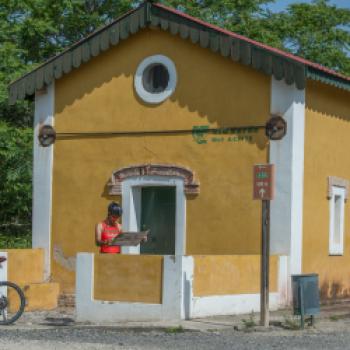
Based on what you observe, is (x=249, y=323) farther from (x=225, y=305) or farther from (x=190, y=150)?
(x=190, y=150)

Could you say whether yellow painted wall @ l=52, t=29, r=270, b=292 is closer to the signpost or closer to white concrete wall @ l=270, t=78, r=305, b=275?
white concrete wall @ l=270, t=78, r=305, b=275

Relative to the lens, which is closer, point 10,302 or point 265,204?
point 265,204

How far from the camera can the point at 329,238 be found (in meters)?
19.0

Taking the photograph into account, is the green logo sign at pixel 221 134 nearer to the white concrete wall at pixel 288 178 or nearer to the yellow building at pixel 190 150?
the yellow building at pixel 190 150

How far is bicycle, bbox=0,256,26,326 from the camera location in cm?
1538

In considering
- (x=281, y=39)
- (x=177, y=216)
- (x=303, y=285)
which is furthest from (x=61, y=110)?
(x=281, y=39)

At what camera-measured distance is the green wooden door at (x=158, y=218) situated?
754 inches

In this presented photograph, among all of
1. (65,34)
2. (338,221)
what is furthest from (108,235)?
(65,34)

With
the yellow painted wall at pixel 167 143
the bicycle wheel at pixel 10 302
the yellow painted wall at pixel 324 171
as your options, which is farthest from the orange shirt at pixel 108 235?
the yellow painted wall at pixel 324 171

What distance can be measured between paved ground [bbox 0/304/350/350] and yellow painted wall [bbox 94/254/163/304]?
1.98 feet

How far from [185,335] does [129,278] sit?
2219 millimetres

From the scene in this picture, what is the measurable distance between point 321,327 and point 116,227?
3.69 metres

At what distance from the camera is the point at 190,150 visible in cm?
1870

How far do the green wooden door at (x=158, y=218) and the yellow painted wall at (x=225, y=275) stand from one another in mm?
2891
